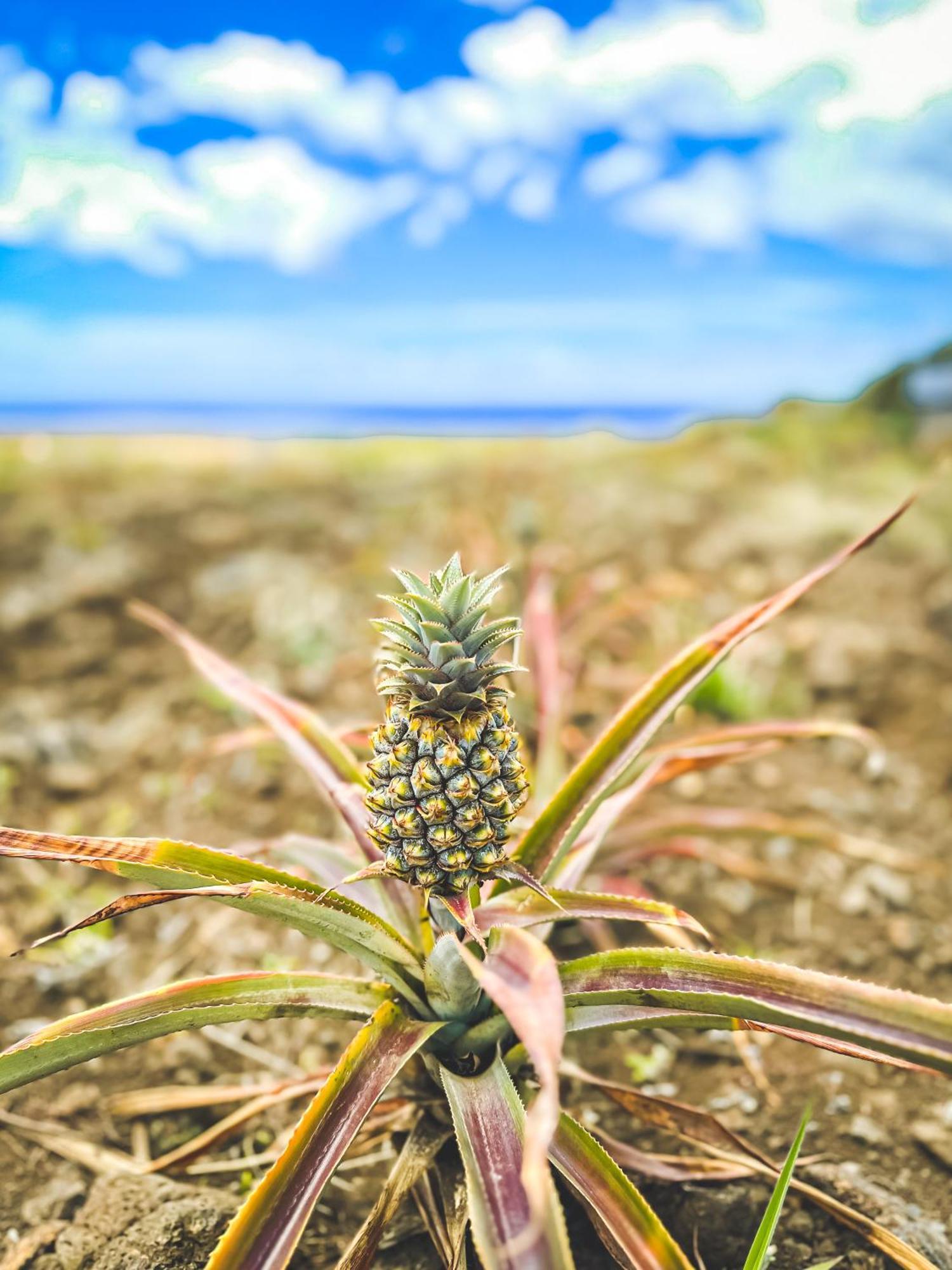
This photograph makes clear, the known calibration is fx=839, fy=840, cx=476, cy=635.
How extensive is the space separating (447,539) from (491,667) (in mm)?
2658

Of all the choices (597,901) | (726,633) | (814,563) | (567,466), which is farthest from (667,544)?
(597,901)

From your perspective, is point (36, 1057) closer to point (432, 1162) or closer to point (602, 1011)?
Result: point (432, 1162)

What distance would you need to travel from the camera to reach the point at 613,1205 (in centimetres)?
114

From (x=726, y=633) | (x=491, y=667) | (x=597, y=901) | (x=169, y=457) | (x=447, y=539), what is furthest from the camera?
(x=169, y=457)

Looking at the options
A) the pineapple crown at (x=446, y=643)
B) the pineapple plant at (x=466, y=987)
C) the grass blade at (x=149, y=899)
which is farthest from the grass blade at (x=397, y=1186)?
the pineapple crown at (x=446, y=643)

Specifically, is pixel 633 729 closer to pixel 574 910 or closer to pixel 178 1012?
pixel 574 910

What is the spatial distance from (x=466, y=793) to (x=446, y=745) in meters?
0.07

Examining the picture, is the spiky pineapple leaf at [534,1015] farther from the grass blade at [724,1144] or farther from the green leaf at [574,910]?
the grass blade at [724,1144]

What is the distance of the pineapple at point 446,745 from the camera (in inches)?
47.1

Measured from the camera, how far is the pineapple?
3.93ft

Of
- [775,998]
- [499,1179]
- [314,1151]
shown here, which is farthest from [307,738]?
[775,998]

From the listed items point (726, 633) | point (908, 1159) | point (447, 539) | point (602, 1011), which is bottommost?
point (908, 1159)

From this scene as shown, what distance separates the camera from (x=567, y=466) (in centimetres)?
493

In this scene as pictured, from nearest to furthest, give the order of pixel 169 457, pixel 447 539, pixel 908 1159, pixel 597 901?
pixel 597 901, pixel 908 1159, pixel 447 539, pixel 169 457
